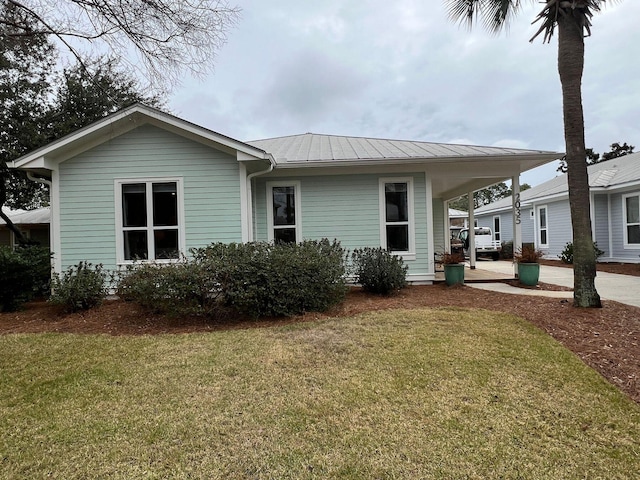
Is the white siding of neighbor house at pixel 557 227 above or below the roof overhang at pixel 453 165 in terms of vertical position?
below

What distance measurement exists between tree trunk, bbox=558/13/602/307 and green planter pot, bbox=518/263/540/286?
2.71 meters

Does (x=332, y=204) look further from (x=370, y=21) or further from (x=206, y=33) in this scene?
(x=370, y=21)

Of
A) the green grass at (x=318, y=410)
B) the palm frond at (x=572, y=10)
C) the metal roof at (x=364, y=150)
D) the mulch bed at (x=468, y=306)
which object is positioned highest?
the palm frond at (x=572, y=10)

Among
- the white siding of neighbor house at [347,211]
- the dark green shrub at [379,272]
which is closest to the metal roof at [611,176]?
the white siding of neighbor house at [347,211]

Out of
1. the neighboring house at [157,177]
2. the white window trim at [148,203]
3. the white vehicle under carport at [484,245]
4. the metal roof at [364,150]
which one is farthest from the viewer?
the white vehicle under carport at [484,245]

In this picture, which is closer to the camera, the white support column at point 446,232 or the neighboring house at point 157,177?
the neighboring house at point 157,177

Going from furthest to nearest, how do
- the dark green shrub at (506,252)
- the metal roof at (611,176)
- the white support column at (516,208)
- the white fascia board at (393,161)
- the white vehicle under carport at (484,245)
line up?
the white vehicle under carport at (484,245) < the dark green shrub at (506,252) < the metal roof at (611,176) < the white support column at (516,208) < the white fascia board at (393,161)

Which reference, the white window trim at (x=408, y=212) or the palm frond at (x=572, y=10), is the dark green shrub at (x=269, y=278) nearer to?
the white window trim at (x=408, y=212)

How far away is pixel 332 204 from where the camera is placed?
9188 mm

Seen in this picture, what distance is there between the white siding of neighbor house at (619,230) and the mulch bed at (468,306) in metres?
9.60

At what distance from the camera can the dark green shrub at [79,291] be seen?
271 inches

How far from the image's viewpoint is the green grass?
2.41 meters

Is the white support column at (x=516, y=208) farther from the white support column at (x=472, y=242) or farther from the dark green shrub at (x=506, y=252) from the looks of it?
the dark green shrub at (x=506, y=252)

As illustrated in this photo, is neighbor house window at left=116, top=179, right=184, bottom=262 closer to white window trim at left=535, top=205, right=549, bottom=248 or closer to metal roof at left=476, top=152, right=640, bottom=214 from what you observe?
metal roof at left=476, top=152, right=640, bottom=214
